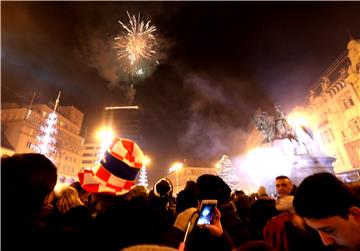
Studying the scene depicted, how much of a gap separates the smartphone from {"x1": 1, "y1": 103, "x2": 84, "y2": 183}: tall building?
52.1 metres

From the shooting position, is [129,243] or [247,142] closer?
[129,243]

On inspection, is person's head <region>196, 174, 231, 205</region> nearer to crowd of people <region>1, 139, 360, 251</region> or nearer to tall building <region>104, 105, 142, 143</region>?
crowd of people <region>1, 139, 360, 251</region>

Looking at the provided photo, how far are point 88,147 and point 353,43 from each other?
82153mm

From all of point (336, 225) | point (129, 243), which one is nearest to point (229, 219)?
point (336, 225)

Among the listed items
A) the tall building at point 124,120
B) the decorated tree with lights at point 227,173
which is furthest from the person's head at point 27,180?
the tall building at point 124,120

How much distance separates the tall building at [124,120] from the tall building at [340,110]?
7325cm

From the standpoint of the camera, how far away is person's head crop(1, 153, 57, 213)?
1588mm

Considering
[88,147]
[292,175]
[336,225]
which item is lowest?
[336,225]

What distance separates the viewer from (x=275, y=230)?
114 inches

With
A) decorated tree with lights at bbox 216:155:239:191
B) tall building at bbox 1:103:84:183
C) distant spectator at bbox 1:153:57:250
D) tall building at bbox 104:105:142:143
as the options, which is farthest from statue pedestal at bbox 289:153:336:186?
tall building at bbox 104:105:142:143

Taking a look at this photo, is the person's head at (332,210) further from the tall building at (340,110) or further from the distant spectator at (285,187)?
the tall building at (340,110)

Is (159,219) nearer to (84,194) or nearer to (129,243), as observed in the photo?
(129,243)

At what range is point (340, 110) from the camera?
38.5 metres

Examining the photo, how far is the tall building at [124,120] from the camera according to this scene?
98.8 metres
